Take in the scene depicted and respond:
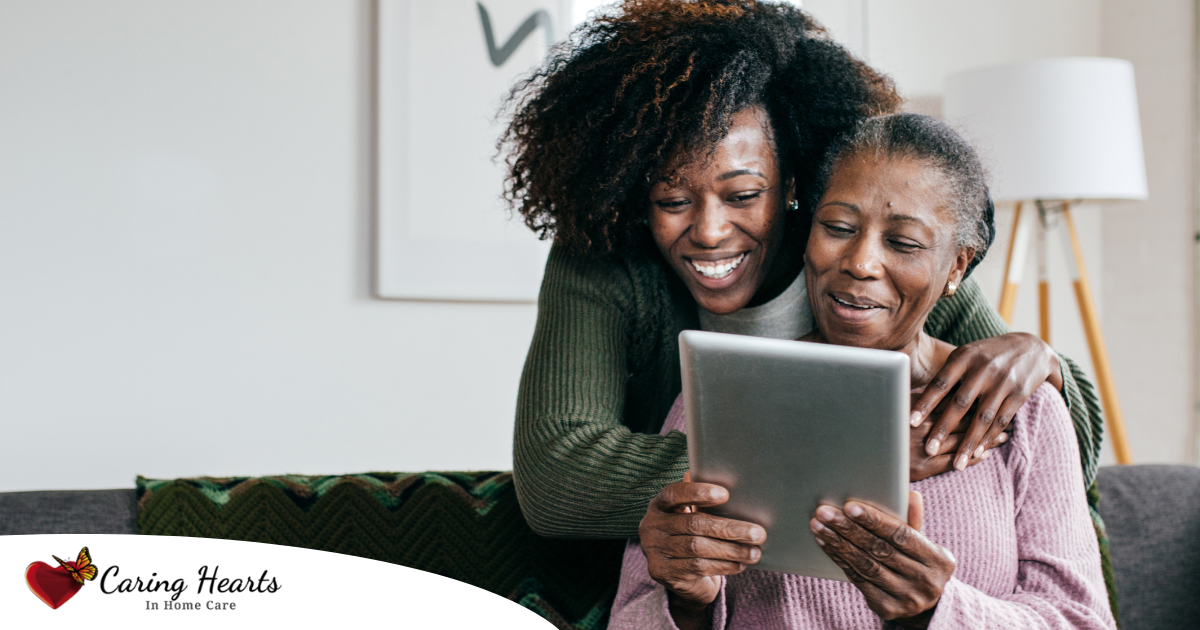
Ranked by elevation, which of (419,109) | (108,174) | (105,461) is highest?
(419,109)

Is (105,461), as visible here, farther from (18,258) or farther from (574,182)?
(574,182)

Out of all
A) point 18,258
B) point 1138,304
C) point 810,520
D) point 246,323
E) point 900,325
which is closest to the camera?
point 810,520

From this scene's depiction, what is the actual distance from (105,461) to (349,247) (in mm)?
755

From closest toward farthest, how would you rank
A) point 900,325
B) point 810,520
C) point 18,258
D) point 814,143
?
point 810,520, point 900,325, point 814,143, point 18,258

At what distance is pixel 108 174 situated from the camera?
2082 mm

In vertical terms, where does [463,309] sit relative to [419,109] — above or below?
below

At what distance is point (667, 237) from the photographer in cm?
117

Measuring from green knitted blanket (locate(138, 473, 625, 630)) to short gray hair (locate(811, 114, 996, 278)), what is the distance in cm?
65

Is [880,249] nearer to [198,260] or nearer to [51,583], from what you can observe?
[51,583]

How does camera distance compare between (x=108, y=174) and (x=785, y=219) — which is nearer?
(x=785, y=219)

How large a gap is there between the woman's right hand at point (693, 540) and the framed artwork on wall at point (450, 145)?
1.48 m

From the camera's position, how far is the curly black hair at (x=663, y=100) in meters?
1.14

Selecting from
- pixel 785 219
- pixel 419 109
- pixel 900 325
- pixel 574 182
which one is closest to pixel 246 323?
pixel 419 109

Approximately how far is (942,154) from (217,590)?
0.83 meters
